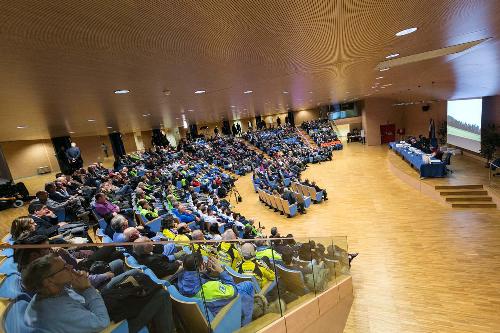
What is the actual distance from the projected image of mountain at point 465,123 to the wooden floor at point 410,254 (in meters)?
1.47

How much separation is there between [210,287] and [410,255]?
5.71 m

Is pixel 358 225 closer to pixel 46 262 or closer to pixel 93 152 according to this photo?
pixel 46 262

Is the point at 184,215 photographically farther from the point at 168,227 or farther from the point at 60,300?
the point at 60,300

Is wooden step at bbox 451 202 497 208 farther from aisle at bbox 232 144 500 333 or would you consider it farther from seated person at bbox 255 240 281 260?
seated person at bbox 255 240 281 260

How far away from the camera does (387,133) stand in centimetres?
2359

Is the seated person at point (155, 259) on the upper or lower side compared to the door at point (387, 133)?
upper

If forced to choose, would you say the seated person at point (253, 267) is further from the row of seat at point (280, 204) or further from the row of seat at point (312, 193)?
the row of seat at point (312, 193)

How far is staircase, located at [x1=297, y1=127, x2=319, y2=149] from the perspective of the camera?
25506 mm

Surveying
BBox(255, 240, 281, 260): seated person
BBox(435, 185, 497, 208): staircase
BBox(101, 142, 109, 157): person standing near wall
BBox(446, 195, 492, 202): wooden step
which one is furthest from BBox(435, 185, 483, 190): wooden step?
BBox(101, 142, 109, 157): person standing near wall

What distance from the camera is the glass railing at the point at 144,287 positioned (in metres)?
1.78

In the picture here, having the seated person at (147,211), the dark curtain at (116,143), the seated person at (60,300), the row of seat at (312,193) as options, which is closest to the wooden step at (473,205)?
the row of seat at (312,193)

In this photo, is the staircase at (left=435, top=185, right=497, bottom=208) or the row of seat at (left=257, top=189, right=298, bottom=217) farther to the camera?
the row of seat at (left=257, top=189, right=298, bottom=217)

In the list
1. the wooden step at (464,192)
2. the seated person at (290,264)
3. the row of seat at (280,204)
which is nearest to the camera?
the seated person at (290,264)

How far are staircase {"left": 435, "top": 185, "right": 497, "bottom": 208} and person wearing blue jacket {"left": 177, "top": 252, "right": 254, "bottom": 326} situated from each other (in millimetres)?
8994
